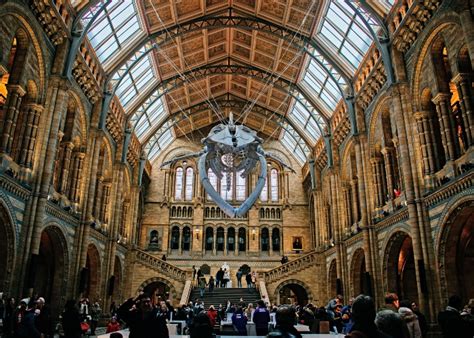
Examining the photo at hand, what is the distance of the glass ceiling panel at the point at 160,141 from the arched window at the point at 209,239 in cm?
860

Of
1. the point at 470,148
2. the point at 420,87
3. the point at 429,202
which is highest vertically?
the point at 420,87

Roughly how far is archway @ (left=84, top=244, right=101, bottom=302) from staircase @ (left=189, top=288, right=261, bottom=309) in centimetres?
699

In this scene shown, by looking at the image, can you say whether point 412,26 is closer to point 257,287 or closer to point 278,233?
point 257,287

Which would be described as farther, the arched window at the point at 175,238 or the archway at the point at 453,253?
the arched window at the point at 175,238

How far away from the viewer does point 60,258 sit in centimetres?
1817

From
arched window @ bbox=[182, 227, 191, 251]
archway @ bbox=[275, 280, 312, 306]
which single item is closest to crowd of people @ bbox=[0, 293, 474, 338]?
archway @ bbox=[275, 280, 312, 306]

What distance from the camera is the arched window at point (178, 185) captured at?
3634cm

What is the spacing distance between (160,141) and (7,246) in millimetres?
23453

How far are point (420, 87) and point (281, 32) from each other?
10.6 meters

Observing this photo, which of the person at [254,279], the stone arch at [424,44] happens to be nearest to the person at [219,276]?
the person at [254,279]

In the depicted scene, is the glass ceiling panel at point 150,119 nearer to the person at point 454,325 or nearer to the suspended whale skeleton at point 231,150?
the suspended whale skeleton at point 231,150

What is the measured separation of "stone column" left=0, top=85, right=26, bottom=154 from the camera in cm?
1383

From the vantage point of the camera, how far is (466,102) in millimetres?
12992

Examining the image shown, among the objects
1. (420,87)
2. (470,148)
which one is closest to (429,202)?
(470,148)
